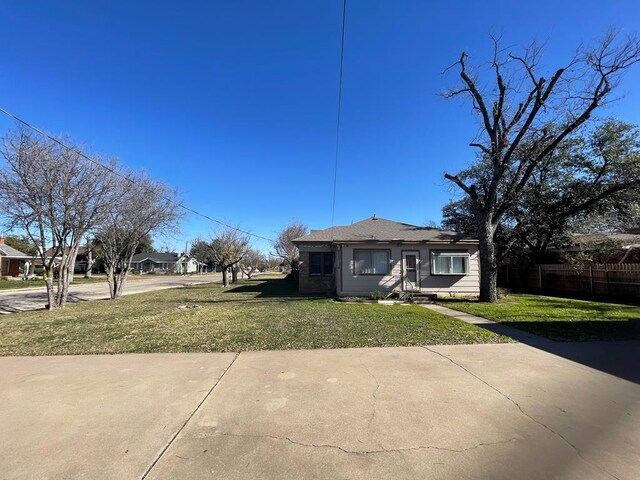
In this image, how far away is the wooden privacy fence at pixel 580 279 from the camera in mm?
14955

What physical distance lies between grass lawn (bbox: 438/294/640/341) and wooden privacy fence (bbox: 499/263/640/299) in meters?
3.00

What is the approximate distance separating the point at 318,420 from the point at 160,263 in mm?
77439

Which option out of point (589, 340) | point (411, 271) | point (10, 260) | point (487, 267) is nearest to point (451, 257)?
point (411, 271)

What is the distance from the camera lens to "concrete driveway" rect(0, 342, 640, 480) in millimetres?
2834

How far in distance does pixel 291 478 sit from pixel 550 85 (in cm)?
1609

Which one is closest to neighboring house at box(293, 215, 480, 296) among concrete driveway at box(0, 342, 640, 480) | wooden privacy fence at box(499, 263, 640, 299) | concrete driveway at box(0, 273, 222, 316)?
wooden privacy fence at box(499, 263, 640, 299)

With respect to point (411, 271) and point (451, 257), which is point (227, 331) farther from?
point (451, 257)

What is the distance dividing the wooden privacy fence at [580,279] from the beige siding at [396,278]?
521 cm

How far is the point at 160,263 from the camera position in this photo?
73750 millimetres

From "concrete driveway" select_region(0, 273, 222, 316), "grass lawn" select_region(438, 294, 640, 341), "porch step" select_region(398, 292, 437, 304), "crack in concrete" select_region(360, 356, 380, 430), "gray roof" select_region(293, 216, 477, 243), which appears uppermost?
"gray roof" select_region(293, 216, 477, 243)

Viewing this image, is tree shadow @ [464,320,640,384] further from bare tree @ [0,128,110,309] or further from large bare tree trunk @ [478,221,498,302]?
bare tree @ [0,128,110,309]

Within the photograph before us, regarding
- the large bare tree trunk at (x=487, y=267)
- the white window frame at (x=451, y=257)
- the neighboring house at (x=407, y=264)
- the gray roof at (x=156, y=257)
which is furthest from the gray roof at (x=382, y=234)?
the gray roof at (x=156, y=257)

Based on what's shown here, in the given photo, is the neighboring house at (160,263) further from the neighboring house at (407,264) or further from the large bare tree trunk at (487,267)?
the large bare tree trunk at (487,267)

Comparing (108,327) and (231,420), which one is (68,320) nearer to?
(108,327)
